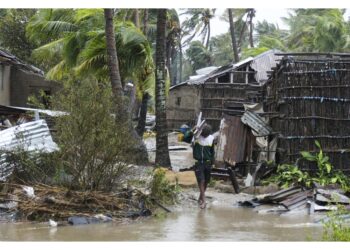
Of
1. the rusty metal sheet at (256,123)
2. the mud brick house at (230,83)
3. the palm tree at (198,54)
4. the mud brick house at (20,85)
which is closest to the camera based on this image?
the rusty metal sheet at (256,123)

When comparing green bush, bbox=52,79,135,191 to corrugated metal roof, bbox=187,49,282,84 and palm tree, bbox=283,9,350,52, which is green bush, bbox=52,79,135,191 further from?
palm tree, bbox=283,9,350,52

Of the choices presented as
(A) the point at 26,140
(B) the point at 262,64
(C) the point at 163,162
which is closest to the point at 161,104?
(C) the point at 163,162

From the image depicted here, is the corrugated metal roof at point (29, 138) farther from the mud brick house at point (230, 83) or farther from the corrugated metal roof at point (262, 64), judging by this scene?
the corrugated metal roof at point (262, 64)

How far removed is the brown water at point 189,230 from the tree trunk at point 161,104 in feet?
17.3

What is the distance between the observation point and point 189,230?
27.9 feet

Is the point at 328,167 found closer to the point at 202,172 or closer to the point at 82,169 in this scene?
the point at 202,172

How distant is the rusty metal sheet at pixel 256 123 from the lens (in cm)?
1380

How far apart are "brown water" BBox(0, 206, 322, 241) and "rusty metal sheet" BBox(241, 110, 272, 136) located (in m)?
3.78

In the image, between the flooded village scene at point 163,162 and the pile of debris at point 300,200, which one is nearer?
the flooded village scene at point 163,162

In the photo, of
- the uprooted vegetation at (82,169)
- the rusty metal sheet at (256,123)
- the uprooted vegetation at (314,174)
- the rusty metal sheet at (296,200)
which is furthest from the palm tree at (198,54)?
the uprooted vegetation at (82,169)

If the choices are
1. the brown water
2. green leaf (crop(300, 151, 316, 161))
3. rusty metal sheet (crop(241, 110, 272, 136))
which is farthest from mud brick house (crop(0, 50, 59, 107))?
the brown water

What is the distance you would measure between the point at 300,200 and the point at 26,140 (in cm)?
514

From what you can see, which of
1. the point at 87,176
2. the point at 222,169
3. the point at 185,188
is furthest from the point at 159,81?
the point at 87,176

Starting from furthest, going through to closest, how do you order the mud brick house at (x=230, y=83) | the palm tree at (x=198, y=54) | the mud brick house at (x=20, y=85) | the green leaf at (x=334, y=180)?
the palm tree at (x=198, y=54) → the mud brick house at (x=20, y=85) → the mud brick house at (x=230, y=83) → the green leaf at (x=334, y=180)
